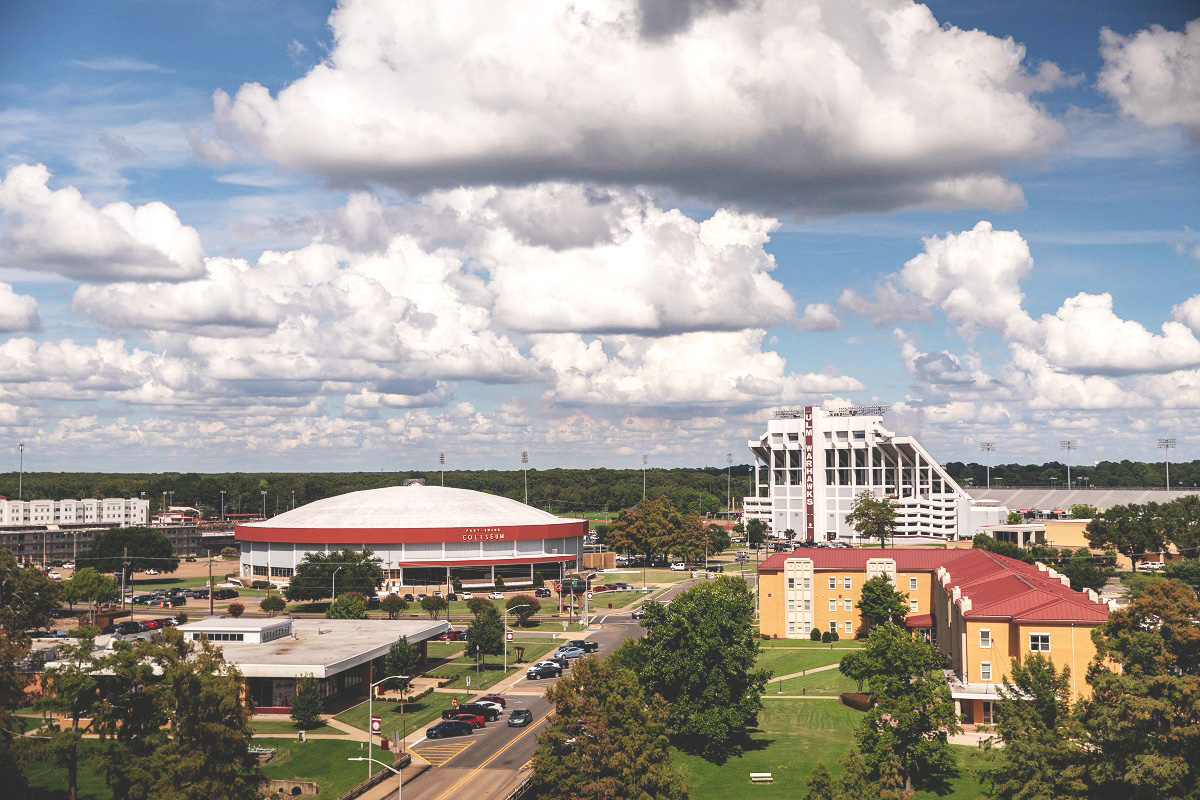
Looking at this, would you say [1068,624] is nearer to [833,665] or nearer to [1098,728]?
[1098,728]

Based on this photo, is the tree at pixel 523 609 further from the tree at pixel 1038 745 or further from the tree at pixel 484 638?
the tree at pixel 1038 745

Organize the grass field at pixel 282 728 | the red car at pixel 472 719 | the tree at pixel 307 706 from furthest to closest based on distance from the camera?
the red car at pixel 472 719, the tree at pixel 307 706, the grass field at pixel 282 728

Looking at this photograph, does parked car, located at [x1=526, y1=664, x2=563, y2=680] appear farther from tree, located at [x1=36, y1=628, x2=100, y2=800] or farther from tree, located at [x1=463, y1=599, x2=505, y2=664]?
tree, located at [x1=36, y1=628, x2=100, y2=800]

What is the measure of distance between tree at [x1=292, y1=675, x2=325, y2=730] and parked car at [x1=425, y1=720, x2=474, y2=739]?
8.97m

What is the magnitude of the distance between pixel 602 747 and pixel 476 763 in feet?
52.4

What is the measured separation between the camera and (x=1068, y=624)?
79688mm

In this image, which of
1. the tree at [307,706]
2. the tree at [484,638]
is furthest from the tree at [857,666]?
the tree at [307,706]

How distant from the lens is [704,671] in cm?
8188

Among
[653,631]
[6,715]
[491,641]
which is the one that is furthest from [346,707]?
[6,715]

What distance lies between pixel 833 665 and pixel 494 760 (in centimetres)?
4719

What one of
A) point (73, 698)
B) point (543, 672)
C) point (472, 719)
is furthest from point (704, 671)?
point (73, 698)

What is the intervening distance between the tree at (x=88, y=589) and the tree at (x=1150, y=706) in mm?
128915

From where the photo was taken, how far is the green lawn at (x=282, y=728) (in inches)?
3270

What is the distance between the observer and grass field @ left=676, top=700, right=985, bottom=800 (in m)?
71.9
